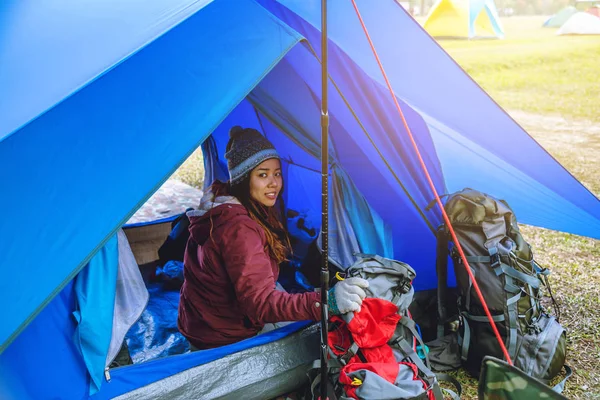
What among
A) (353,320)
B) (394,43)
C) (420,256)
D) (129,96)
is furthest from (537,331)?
(129,96)

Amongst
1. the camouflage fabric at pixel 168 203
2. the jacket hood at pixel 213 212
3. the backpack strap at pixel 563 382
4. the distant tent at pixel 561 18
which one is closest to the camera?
the jacket hood at pixel 213 212

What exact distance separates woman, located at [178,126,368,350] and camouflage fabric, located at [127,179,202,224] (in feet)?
4.65

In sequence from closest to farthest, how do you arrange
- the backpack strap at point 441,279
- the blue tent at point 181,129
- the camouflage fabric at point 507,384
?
1. the camouflage fabric at point 507,384
2. the blue tent at point 181,129
3. the backpack strap at point 441,279

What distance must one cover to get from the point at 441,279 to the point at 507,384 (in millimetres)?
1281

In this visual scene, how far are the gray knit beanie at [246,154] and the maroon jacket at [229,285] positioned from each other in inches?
4.8

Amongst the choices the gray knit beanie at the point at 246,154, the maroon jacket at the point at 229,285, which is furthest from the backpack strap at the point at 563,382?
the gray knit beanie at the point at 246,154

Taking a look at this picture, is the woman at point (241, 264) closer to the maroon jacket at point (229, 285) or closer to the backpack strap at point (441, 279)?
the maroon jacket at point (229, 285)

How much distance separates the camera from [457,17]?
1288cm

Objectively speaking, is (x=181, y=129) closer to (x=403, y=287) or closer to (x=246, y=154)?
(x=246, y=154)

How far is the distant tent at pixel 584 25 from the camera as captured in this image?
1412 centimetres

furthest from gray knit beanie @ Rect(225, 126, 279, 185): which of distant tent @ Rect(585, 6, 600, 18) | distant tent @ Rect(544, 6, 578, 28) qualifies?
distant tent @ Rect(544, 6, 578, 28)

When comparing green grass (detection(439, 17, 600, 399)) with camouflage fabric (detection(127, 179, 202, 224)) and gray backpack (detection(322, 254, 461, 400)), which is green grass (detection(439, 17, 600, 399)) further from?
camouflage fabric (detection(127, 179, 202, 224))

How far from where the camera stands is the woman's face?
220cm

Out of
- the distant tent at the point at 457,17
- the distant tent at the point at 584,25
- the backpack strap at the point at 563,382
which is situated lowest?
the backpack strap at the point at 563,382
